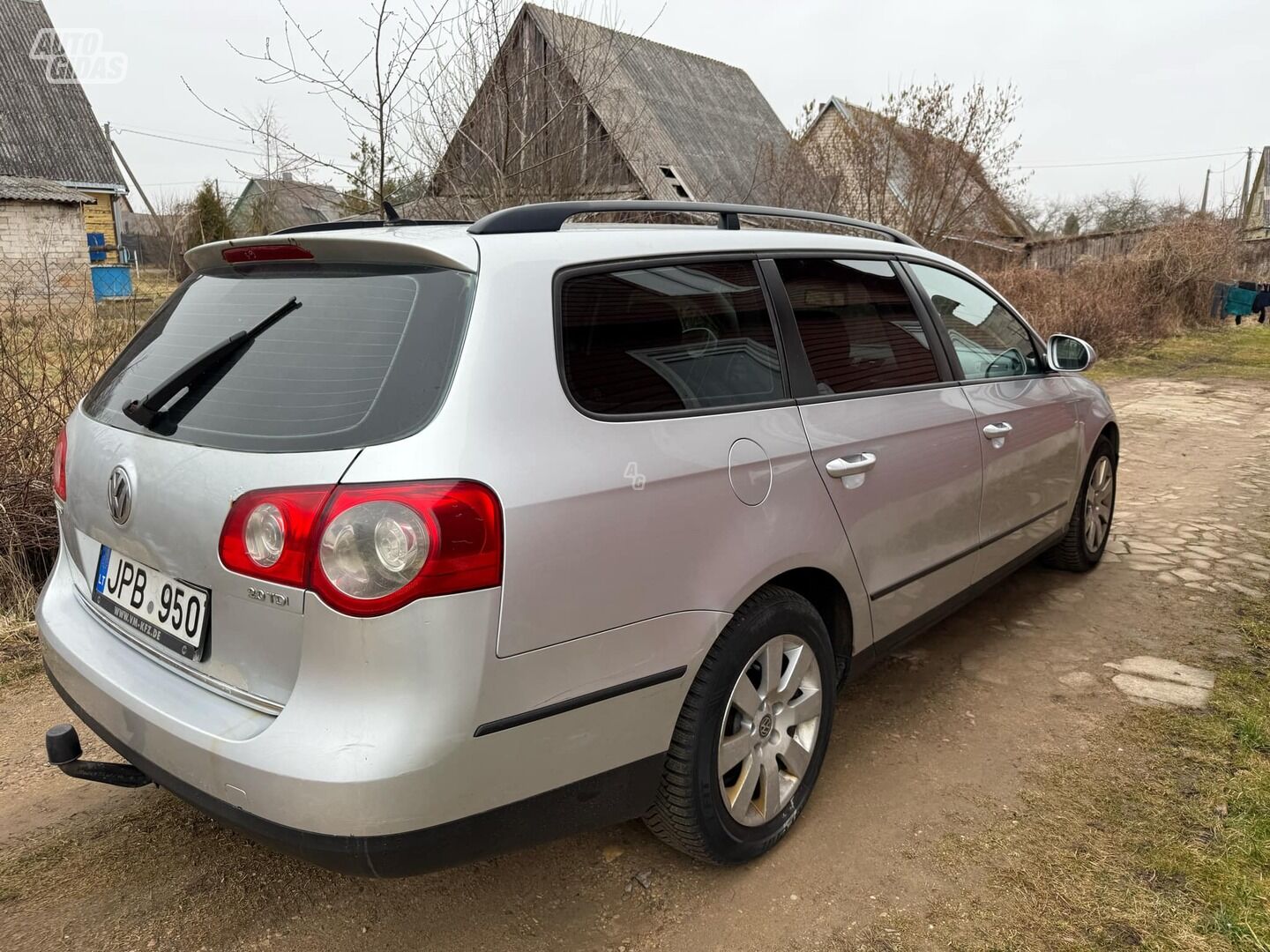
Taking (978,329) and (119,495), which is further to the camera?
(978,329)

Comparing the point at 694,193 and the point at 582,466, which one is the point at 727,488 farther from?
the point at 694,193

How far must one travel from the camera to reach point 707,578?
6.98 ft

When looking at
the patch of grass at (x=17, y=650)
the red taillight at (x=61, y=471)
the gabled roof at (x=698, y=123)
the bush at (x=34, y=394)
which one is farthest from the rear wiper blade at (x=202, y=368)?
the gabled roof at (x=698, y=123)

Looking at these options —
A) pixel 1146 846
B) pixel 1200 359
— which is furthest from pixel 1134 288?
pixel 1146 846

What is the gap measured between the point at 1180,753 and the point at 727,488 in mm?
1992

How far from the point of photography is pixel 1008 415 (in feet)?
11.5

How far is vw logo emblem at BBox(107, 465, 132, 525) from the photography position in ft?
6.72

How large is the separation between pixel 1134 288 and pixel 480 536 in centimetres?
1845

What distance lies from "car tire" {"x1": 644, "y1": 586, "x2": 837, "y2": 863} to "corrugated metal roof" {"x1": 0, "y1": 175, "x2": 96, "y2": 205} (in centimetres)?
2146

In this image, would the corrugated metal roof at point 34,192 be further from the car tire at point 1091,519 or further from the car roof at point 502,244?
the car tire at point 1091,519

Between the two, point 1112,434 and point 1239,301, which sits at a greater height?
point 1239,301

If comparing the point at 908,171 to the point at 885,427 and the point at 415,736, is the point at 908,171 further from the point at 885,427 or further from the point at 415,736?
the point at 415,736

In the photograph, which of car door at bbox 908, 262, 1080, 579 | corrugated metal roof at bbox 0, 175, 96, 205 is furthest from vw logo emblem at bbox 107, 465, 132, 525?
corrugated metal roof at bbox 0, 175, 96, 205

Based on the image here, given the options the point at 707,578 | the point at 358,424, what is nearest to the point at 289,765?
the point at 358,424
